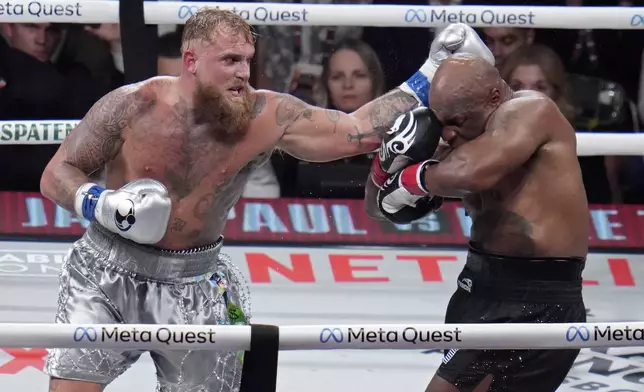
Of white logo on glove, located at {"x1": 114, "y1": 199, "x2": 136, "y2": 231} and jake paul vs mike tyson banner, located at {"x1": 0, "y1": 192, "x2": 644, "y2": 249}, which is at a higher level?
jake paul vs mike tyson banner, located at {"x1": 0, "y1": 192, "x2": 644, "y2": 249}

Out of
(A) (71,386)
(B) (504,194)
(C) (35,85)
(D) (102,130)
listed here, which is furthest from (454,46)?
(C) (35,85)

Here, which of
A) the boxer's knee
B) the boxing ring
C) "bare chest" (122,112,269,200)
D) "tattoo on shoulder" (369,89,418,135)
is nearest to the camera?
the boxer's knee

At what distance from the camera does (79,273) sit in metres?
2.62

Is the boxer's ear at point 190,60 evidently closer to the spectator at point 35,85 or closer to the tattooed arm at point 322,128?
the tattooed arm at point 322,128

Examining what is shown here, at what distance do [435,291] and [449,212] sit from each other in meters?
0.57

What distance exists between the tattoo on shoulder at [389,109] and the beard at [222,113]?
0.34 metres

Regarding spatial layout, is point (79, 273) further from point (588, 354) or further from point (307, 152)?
point (588, 354)

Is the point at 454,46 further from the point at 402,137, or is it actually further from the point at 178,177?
the point at 178,177

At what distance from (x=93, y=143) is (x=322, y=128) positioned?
54cm

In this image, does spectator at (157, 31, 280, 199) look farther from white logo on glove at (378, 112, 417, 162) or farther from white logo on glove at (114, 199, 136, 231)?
white logo on glove at (114, 199, 136, 231)

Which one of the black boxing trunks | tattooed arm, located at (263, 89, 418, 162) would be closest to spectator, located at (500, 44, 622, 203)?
tattooed arm, located at (263, 89, 418, 162)

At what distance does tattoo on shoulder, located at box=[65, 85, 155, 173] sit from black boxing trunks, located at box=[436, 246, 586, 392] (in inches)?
34.9

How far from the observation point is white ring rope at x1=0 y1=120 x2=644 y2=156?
3.44 meters

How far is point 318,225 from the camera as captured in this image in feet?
14.3
